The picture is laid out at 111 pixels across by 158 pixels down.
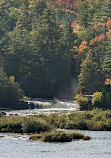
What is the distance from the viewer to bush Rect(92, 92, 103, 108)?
112900mm

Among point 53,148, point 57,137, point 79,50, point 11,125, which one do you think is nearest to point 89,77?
point 79,50

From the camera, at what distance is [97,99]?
113062 millimetres

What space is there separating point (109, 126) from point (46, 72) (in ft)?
195

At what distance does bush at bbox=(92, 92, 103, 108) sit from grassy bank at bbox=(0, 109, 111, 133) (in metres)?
30.1

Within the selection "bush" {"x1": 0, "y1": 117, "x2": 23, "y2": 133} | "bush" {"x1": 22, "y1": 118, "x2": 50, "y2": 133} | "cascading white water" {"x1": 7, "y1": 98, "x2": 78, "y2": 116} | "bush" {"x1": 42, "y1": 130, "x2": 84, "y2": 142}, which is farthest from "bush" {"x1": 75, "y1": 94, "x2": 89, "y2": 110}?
"bush" {"x1": 42, "y1": 130, "x2": 84, "y2": 142}

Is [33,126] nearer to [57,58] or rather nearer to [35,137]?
[35,137]

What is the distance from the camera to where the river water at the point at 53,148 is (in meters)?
60.7

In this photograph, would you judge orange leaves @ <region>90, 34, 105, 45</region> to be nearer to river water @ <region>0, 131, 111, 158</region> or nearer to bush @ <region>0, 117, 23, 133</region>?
bush @ <region>0, 117, 23, 133</region>

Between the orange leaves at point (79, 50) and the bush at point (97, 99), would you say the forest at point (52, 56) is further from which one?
the bush at point (97, 99)

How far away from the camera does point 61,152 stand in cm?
6184

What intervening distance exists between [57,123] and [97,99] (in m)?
35.4

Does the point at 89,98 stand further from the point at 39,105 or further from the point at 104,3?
the point at 104,3

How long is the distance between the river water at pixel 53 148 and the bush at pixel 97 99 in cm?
4209

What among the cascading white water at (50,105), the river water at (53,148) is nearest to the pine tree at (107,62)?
the cascading white water at (50,105)
